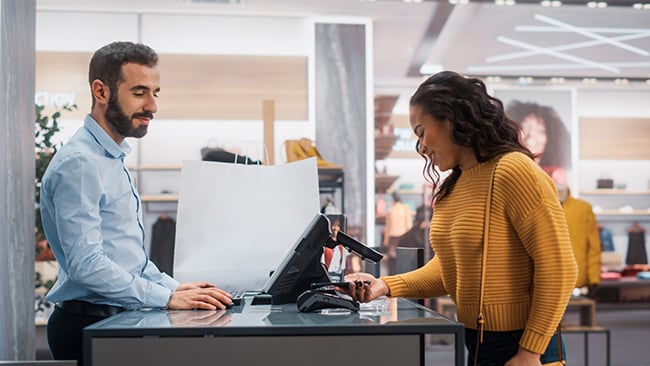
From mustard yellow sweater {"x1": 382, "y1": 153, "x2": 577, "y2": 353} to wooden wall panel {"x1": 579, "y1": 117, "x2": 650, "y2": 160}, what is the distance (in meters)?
6.93

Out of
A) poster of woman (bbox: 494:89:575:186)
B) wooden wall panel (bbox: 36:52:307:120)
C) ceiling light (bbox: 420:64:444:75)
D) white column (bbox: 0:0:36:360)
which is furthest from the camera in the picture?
poster of woman (bbox: 494:89:575:186)

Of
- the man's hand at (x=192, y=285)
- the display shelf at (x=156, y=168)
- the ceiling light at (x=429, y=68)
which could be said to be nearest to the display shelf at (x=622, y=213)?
the ceiling light at (x=429, y=68)

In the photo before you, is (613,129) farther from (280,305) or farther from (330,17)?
(280,305)

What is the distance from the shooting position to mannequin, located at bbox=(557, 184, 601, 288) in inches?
264

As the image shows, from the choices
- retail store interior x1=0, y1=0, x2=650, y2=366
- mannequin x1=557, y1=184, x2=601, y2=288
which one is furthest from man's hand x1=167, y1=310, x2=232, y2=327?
mannequin x1=557, y1=184, x2=601, y2=288

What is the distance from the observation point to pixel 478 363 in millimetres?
1894

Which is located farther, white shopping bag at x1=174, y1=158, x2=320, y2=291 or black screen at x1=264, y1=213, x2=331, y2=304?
white shopping bag at x1=174, y1=158, x2=320, y2=291

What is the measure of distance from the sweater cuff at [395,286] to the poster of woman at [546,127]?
6.45 metres

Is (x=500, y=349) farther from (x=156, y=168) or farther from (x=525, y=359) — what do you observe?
(x=156, y=168)

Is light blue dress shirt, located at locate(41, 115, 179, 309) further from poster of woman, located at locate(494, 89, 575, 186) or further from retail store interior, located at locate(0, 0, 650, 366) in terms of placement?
poster of woman, located at locate(494, 89, 575, 186)

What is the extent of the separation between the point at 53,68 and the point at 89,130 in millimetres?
5267

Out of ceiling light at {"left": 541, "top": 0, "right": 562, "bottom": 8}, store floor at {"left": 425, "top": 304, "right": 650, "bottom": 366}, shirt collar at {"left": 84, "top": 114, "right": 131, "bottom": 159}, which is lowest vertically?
store floor at {"left": 425, "top": 304, "right": 650, "bottom": 366}

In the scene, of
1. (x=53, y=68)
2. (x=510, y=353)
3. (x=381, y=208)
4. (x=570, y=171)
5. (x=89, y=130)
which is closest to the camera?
(x=510, y=353)

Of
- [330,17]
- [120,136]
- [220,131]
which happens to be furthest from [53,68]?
[120,136]
